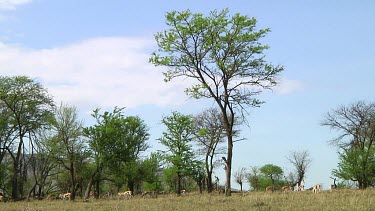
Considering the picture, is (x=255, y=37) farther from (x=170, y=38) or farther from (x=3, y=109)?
(x=3, y=109)

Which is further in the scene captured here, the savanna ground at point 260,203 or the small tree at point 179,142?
the small tree at point 179,142

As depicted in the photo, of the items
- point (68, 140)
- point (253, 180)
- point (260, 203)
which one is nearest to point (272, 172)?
point (253, 180)

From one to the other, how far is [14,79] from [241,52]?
2488 centimetres

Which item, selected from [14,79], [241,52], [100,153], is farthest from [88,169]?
[241,52]

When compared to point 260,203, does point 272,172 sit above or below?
above

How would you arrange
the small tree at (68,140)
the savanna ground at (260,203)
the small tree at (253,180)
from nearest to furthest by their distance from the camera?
the savanna ground at (260,203) < the small tree at (68,140) < the small tree at (253,180)

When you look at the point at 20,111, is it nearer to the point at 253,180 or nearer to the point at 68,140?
the point at 68,140

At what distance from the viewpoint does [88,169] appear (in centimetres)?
4566

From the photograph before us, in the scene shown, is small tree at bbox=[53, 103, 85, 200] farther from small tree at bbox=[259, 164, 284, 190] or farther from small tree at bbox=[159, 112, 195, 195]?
small tree at bbox=[259, 164, 284, 190]

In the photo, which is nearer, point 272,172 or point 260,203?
point 260,203

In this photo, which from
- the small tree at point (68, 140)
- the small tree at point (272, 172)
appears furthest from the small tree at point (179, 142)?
the small tree at point (272, 172)

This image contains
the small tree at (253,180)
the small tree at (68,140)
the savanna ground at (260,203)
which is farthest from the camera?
the small tree at (253,180)

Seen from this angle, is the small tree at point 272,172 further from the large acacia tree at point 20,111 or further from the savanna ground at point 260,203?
the savanna ground at point 260,203

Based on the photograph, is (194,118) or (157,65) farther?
(194,118)
